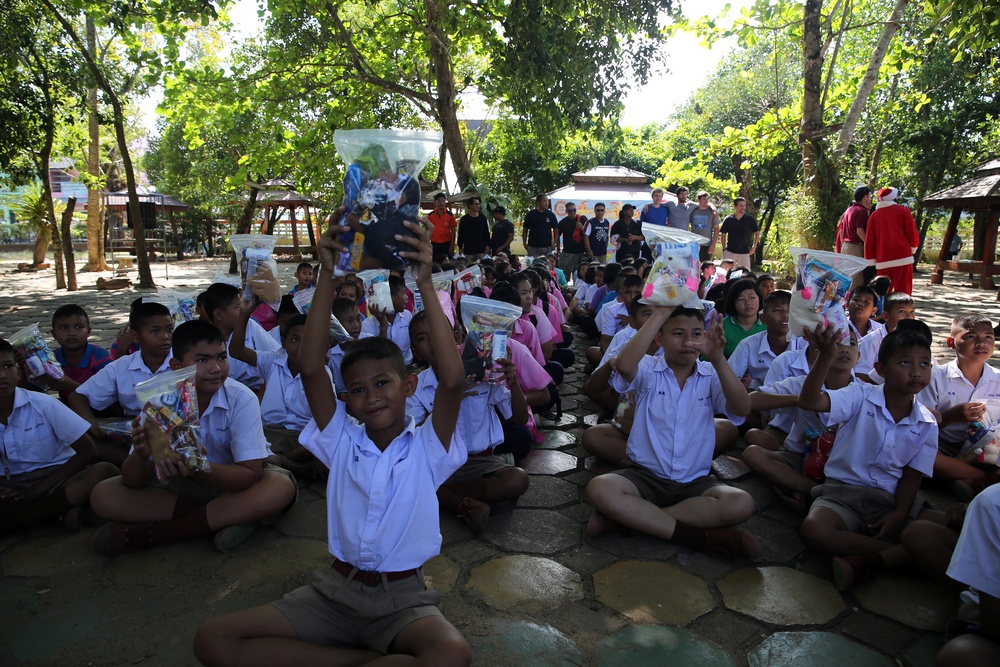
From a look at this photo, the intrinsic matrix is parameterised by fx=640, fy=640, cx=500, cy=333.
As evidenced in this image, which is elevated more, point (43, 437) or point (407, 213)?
point (407, 213)

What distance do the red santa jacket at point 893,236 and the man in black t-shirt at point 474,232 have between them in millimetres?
5742

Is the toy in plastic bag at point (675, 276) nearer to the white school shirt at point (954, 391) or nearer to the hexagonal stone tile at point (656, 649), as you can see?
the hexagonal stone tile at point (656, 649)

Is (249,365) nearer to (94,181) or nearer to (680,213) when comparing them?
(680,213)

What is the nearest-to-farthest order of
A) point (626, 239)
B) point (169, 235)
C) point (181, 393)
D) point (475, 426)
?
point (181, 393), point (475, 426), point (626, 239), point (169, 235)

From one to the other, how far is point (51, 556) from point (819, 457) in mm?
3509

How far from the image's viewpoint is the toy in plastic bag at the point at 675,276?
2.73 metres

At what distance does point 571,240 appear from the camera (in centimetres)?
1116

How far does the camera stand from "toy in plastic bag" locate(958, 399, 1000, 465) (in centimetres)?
330

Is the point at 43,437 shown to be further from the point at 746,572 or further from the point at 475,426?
the point at 746,572

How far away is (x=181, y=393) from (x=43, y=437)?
110 centimetres

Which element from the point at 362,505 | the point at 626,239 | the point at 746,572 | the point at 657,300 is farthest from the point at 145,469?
the point at 626,239

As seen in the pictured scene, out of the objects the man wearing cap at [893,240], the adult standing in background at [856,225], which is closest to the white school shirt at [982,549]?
the man wearing cap at [893,240]

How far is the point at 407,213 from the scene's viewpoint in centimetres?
185

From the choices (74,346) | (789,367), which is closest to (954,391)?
(789,367)
